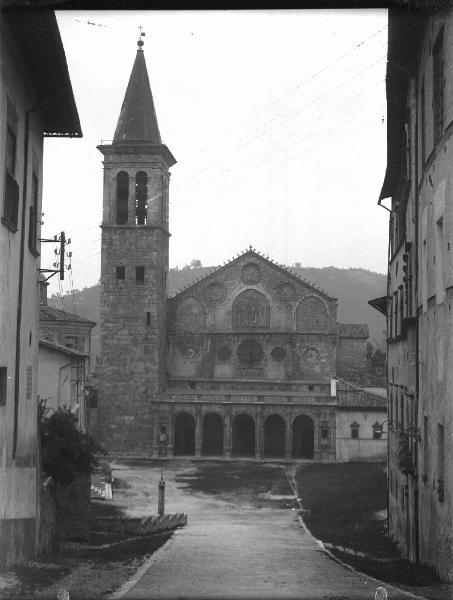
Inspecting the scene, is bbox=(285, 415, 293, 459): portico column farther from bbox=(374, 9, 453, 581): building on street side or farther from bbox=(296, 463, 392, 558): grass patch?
bbox=(374, 9, 453, 581): building on street side

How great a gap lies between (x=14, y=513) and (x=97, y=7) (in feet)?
27.6

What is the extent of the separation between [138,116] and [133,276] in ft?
35.6

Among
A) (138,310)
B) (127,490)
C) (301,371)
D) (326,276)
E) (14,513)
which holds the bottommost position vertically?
(127,490)

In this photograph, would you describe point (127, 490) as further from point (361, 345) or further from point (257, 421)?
point (361, 345)

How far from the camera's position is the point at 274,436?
55781mm

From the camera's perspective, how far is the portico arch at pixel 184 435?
53.7 metres

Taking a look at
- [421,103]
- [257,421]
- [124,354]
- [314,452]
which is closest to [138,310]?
[124,354]

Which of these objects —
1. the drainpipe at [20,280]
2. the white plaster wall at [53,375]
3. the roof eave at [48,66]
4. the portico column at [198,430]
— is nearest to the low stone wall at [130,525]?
the white plaster wall at [53,375]

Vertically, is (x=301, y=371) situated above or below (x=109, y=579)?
above

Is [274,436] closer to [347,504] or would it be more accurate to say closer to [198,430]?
[198,430]

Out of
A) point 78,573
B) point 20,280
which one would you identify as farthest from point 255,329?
point 78,573

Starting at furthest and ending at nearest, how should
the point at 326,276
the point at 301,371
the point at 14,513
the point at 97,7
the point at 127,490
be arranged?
the point at 326,276, the point at 301,371, the point at 127,490, the point at 14,513, the point at 97,7

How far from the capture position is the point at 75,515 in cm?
2156

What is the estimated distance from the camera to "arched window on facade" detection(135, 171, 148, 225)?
54625 mm
